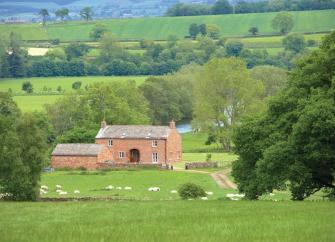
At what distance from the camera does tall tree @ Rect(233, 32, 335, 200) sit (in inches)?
1774

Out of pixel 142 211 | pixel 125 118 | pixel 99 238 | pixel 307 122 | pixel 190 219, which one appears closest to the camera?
pixel 99 238

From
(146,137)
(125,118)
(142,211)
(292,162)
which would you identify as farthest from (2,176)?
(125,118)

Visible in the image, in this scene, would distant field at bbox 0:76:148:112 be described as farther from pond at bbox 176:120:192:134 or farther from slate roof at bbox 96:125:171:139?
slate roof at bbox 96:125:171:139

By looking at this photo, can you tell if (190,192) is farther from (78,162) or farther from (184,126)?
(184,126)

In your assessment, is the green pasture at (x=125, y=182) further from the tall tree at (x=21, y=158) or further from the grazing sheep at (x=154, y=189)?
the tall tree at (x=21, y=158)

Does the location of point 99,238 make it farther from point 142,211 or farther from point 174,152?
point 174,152

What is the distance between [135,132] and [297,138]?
179ft

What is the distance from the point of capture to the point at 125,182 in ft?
272

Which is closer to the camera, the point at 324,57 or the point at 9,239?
the point at 9,239

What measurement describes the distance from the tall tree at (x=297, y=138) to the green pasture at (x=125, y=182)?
16353mm

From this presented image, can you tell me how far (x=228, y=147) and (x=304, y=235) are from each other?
275 feet

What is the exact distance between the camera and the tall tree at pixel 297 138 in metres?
45.1

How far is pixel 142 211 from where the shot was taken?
37.8 m

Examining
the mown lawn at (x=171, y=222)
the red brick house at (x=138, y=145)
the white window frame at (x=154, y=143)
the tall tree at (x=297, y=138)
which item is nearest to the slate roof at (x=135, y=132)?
the red brick house at (x=138, y=145)
